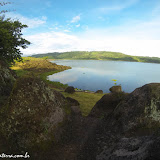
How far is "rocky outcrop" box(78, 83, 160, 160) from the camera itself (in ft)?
19.2

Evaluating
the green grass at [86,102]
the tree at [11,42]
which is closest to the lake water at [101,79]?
the green grass at [86,102]

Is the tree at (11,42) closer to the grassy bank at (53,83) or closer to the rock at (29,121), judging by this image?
the grassy bank at (53,83)

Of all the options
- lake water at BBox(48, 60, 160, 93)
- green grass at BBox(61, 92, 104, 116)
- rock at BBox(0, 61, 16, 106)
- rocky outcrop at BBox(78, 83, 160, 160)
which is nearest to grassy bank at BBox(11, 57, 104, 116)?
green grass at BBox(61, 92, 104, 116)

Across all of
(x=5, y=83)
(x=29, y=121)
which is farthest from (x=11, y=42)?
(x=29, y=121)

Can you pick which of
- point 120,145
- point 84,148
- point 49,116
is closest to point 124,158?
point 120,145

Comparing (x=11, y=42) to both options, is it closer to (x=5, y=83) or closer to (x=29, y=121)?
(x=5, y=83)

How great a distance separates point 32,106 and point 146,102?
27.4 ft

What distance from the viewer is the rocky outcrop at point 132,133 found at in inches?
230

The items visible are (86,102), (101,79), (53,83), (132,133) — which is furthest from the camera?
(101,79)

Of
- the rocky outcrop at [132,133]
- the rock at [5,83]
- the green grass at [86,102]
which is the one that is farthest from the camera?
the green grass at [86,102]

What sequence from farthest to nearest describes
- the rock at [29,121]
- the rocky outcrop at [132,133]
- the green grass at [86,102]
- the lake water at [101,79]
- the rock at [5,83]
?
the lake water at [101,79], the green grass at [86,102], the rock at [5,83], the rock at [29,121], the rocky outcrop at [132,133]

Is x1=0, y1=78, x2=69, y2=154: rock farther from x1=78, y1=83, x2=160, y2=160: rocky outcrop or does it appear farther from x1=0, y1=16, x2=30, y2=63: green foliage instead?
x1=0, y1=16, x2=30, y2=63: green foliage

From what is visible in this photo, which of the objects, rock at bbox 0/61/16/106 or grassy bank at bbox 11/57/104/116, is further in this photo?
grassy bank at bbox 11/57/104/116

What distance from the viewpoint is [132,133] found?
23.6 ft
